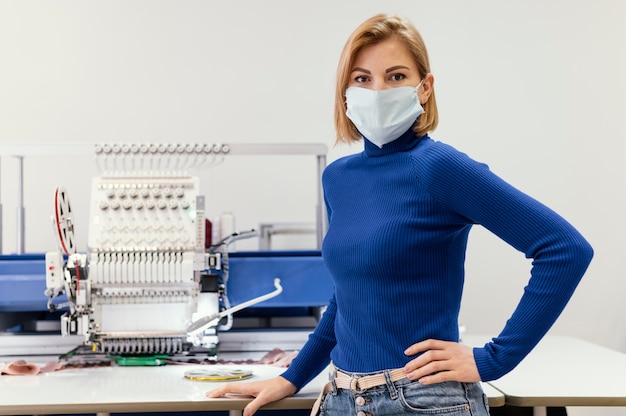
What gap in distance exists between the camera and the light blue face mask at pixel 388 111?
4.71 feet

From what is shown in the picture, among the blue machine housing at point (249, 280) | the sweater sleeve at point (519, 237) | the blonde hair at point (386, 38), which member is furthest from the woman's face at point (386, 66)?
the blue machine housing at point (249, 280)

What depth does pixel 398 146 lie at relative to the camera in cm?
147

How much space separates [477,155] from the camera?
12.7ft

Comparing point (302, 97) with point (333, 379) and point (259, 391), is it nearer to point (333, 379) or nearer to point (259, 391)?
point (259, 391)

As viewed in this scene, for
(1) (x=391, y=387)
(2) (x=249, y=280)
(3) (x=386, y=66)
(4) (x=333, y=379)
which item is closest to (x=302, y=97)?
(2) (x=249, y=280)

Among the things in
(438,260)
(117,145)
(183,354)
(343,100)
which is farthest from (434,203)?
(117,145)

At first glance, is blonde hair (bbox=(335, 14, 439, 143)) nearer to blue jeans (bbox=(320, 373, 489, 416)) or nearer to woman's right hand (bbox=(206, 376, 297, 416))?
blue jeans (bbox=(320, 373, 489, 416))

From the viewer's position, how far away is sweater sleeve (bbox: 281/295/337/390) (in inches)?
64.6

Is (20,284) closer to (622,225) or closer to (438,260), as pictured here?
(438,260)

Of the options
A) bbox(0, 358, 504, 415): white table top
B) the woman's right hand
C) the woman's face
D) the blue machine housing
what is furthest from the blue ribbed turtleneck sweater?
the blue machine housing

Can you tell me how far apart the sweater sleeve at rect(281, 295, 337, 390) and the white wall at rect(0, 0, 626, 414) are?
2.15 m

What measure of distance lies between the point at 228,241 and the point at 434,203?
1.09 metres

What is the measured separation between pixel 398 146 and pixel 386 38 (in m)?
0.21

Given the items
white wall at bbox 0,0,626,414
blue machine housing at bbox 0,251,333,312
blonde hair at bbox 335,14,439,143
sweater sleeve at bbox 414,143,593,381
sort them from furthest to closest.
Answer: white wall at bbox 0,0,626,414, blue machine housing at bbox 0,251,333,312, blonde hair at bbox 335,14,439,143, sweater sleeve at bbox 414,143,593,381
